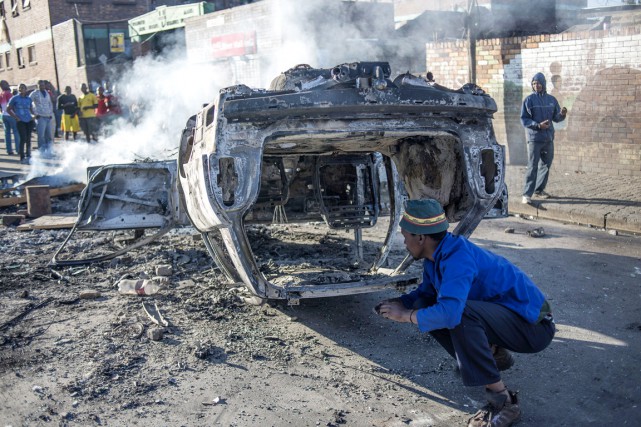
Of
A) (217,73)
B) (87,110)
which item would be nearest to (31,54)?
(87,110)

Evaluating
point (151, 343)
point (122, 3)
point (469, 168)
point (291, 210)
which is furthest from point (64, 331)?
point (122, 3)

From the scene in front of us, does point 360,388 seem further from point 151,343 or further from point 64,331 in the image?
point 64,331

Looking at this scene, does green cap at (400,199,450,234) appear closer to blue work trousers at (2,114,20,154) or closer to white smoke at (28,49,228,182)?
white smoke at (28,49,228,182)

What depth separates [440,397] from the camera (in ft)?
12.0

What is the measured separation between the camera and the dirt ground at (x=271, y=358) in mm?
3506

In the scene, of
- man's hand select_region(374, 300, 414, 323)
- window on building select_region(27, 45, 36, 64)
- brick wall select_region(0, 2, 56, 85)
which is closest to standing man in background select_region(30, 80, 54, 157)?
man's hand select_region(374, 300, 414, 323)

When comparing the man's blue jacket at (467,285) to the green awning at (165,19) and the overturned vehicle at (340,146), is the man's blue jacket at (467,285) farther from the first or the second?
the green awning at (165,19)

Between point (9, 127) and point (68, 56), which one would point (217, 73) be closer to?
point (9, 127)

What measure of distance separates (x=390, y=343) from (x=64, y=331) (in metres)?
2.39

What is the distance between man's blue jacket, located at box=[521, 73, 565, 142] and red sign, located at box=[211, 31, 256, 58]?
10.6 meters

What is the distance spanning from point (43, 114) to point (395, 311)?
13610mm

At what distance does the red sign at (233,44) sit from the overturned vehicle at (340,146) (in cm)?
1308

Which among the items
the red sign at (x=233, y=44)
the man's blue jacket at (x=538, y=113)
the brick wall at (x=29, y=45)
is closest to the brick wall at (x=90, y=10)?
the brick wall at (x=29, y=45)

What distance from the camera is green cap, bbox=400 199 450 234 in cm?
334
